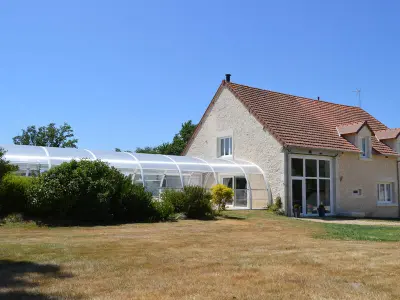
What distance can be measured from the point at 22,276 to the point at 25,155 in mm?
13364

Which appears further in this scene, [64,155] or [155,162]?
[155,162]

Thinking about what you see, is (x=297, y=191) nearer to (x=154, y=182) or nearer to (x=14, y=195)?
(x=154, y=182)

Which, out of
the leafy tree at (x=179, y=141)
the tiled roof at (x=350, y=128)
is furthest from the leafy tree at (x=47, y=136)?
the tiled roof at (x=350, y=128)

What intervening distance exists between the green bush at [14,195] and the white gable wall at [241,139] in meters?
13.1

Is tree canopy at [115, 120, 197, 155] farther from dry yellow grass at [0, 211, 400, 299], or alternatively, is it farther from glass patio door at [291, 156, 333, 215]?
dry yellow grass at [0, 211, 400, 299]

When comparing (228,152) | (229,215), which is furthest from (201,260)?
(228,152)

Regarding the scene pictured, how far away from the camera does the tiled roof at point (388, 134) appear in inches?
1131

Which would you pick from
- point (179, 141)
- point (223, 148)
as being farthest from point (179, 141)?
point (223, 148)

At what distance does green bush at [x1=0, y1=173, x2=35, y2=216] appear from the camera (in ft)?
49.6

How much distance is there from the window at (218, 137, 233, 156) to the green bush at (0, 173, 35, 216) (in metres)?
14.6

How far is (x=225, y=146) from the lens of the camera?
28250 millimetres

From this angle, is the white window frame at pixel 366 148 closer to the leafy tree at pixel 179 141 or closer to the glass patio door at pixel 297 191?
the glass patio door at pixel 297 191

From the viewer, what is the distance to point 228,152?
27891 millimetres

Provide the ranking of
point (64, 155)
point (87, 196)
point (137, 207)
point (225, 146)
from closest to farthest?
point (87, 196)
point (137, 207)
point (64, 155)
point (225, 146)
